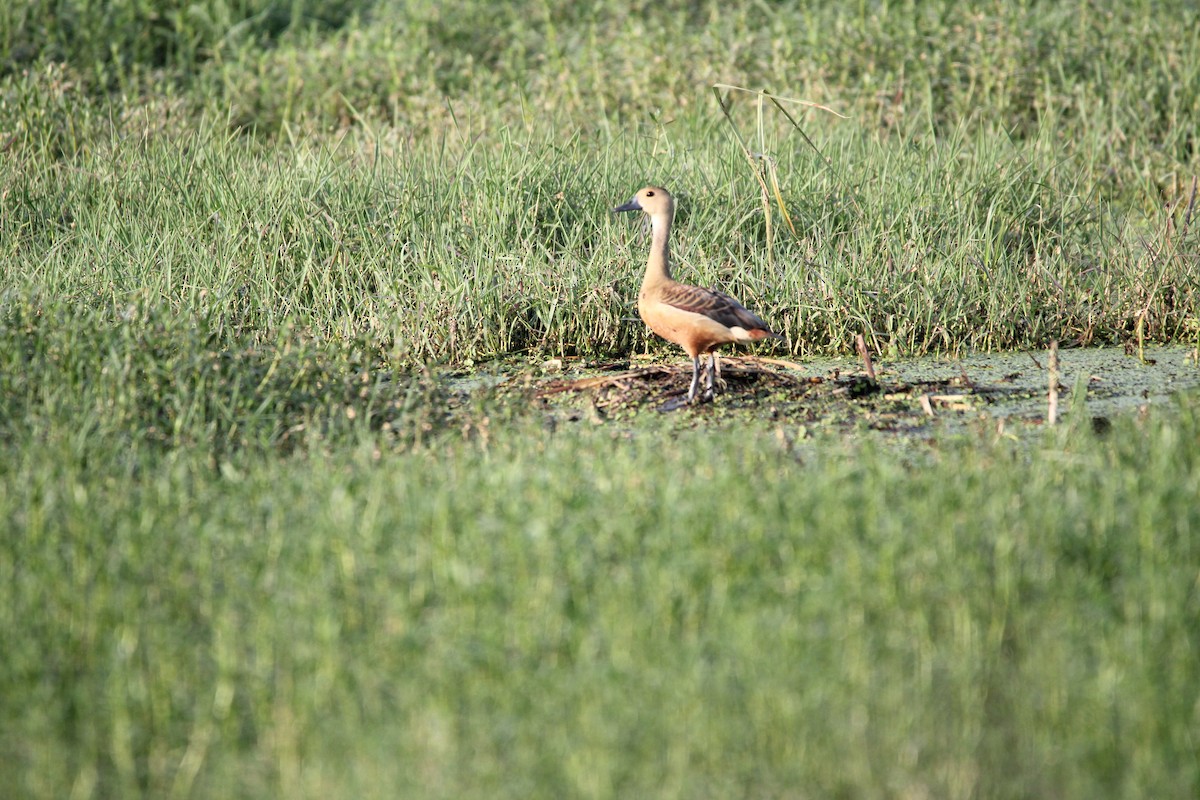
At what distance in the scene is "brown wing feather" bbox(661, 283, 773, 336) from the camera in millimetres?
5480

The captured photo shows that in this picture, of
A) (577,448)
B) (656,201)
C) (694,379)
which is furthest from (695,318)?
(577,448)

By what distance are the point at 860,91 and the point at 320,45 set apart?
4.67 metres

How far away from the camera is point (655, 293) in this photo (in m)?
5.74

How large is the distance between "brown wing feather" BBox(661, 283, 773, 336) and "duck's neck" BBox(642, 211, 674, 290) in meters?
0.23

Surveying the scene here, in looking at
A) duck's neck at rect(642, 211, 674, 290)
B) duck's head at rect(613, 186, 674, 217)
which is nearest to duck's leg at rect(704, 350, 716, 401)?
duck's neck at rect(642, 211, 674, 290)

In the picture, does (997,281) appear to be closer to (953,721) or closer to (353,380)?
(353,380)

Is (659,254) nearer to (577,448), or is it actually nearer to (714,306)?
(714,306)

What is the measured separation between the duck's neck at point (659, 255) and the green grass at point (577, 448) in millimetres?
595

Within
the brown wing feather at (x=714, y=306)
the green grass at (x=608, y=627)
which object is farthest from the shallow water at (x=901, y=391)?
the green grass at (x=608, y=627)

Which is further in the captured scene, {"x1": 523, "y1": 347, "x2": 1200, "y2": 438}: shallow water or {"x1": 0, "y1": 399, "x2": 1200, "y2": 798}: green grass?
{"x1": 523, "y1": 347, "x2": 1200, "y2": 438}: shallow water

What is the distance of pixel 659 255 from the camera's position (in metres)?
6.00

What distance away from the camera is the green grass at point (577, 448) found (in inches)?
120

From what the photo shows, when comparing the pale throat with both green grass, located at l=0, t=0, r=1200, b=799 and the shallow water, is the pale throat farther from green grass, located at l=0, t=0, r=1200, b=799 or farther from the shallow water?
green grass, located at l=0, t=0, r=1200, b=799

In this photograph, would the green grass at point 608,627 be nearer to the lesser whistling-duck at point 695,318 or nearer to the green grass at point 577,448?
the green grass at point 577,448
